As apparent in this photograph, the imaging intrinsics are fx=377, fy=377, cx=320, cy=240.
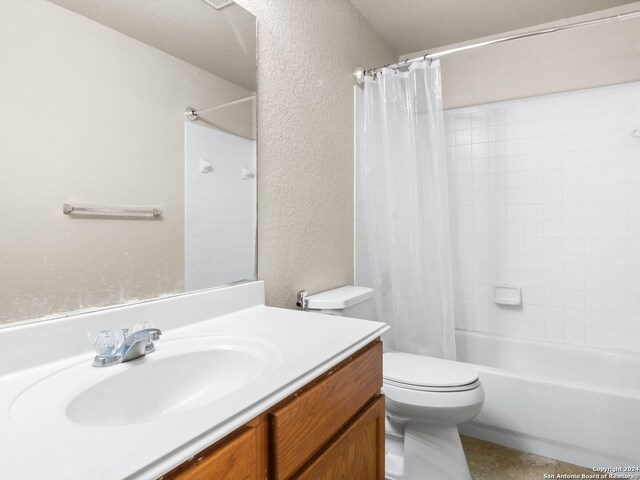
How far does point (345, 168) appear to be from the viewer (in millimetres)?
2088

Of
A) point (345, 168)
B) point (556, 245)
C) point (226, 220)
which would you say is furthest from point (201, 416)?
point (556, 245)

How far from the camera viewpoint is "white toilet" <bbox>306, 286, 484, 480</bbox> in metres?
1.48

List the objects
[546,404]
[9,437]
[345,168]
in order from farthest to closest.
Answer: [345,168] < [546,404] < [9,437]

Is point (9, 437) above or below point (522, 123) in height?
below

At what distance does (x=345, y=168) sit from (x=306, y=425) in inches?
60.8

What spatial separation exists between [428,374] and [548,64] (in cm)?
202

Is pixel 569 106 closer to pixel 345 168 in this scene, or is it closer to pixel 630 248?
pixel 630 248

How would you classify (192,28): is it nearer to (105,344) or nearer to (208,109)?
(208,109)

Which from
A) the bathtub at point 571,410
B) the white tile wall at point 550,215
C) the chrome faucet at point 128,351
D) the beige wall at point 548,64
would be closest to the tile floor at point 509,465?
the bathtub at point 571,410

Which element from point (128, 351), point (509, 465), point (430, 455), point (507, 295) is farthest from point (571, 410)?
point (128, 351)

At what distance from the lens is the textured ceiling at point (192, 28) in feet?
3.19

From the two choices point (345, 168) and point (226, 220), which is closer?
point (226, 220)

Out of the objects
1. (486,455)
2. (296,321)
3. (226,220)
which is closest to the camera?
(296,321)

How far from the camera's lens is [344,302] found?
1.64 m
